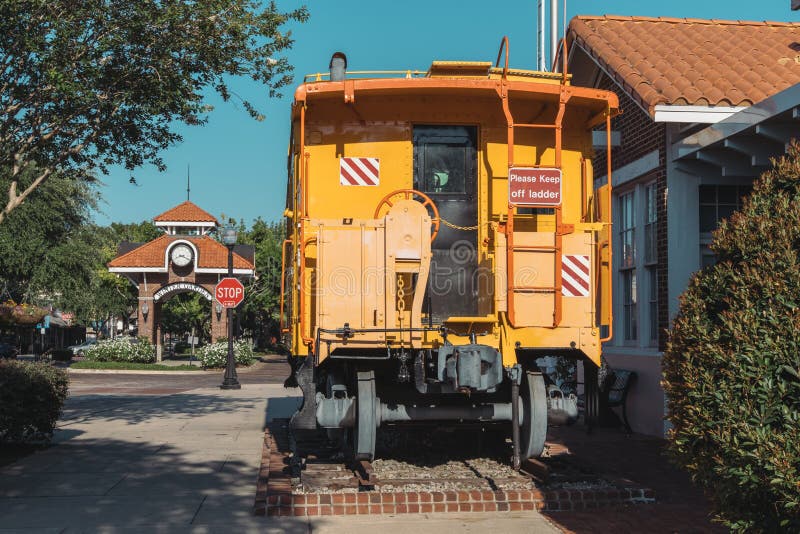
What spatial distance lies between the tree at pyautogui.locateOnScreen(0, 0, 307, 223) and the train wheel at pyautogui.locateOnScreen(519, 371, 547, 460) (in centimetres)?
666

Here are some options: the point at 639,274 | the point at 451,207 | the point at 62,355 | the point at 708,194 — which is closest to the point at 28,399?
the point at 451,207

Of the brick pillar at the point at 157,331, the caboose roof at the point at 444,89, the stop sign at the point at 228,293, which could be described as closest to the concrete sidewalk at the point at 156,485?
the caboose roof at the point at 444,89

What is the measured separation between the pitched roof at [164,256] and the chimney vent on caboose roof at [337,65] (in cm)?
3518

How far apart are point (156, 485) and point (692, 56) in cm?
947

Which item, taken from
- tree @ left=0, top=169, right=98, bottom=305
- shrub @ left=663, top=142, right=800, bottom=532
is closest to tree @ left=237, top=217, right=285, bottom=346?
tree @ left=0, top=169, right=98, bottom=305

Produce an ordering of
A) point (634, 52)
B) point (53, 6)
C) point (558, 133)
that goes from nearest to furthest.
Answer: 1. point (558, 133)
2. point (53, 6)
3. point (634, 52)

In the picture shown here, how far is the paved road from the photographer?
23.6 feet

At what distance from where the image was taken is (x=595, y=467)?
30.8 feet

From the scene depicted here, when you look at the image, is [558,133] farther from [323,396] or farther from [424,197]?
[323,396]

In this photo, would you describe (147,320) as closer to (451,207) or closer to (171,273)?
(171,273)

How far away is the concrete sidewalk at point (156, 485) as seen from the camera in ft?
23.6

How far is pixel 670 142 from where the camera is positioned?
1209 centimetres

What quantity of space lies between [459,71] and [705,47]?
20.0 feet

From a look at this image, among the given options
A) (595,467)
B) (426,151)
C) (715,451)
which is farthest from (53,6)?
(715,451)
